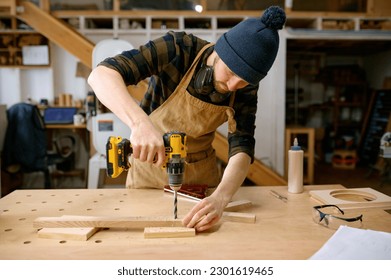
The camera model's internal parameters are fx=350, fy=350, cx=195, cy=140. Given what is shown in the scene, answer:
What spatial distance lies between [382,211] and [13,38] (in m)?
4.94

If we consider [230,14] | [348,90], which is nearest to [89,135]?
[230,14]

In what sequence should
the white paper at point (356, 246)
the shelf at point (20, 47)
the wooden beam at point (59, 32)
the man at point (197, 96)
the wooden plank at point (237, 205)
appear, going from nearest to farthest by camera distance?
the white paper at point (356, 246), the man at point (197, 96), the wooden plank at point (237, 205), the wooden beam at point (59, 32), the shelf at point (20, 47)

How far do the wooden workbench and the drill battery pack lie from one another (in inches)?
7.7

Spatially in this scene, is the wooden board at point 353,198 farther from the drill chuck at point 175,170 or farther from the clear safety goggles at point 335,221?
the drill chuck at point 175,170

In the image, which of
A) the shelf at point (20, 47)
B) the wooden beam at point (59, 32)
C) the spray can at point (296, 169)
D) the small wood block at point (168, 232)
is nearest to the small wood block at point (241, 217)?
the small wood block at point (168, 232)

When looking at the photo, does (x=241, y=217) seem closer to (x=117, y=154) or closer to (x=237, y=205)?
Answer: (x=237, y=205)

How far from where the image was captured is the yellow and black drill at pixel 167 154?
1.09 metres

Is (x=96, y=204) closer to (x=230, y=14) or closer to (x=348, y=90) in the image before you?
(x=230, y=14)

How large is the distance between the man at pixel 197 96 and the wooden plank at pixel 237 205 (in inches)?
2.2

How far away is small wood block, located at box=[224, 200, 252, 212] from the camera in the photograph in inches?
50.9

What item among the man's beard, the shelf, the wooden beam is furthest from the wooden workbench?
the shelf

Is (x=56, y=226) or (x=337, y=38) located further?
(x=337, y=38)

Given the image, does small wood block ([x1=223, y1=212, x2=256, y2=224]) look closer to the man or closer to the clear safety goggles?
the man

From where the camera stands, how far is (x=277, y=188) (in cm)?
162
